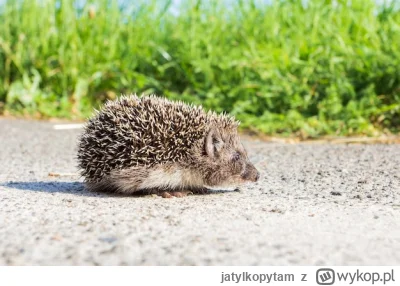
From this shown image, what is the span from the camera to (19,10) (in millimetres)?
13500

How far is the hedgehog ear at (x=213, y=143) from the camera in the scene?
568 cm

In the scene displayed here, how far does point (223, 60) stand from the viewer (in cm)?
1096

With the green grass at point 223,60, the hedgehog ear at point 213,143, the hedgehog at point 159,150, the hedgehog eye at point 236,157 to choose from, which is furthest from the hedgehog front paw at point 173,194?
the green grass at point 223,60

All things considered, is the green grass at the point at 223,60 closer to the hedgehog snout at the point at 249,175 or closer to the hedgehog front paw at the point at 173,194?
the hedgehog snout at the point at 249,175

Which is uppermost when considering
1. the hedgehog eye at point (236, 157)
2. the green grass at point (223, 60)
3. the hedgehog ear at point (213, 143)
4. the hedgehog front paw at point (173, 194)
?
the green grass at point (223, 60)

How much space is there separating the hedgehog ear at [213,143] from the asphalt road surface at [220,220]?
1.25 ft

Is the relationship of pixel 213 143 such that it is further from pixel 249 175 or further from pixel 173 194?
pixel 173 194

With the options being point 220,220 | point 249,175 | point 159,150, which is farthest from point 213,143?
point 220,220

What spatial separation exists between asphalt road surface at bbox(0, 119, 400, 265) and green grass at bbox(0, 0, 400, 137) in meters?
2.62

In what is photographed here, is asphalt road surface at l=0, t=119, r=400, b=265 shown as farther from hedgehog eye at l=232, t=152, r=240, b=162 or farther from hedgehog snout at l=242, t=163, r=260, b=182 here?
hedgehog eye at l=232, t=152, r=240, b=162

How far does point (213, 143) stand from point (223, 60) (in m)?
5.39

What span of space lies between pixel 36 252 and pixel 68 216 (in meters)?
0.92
